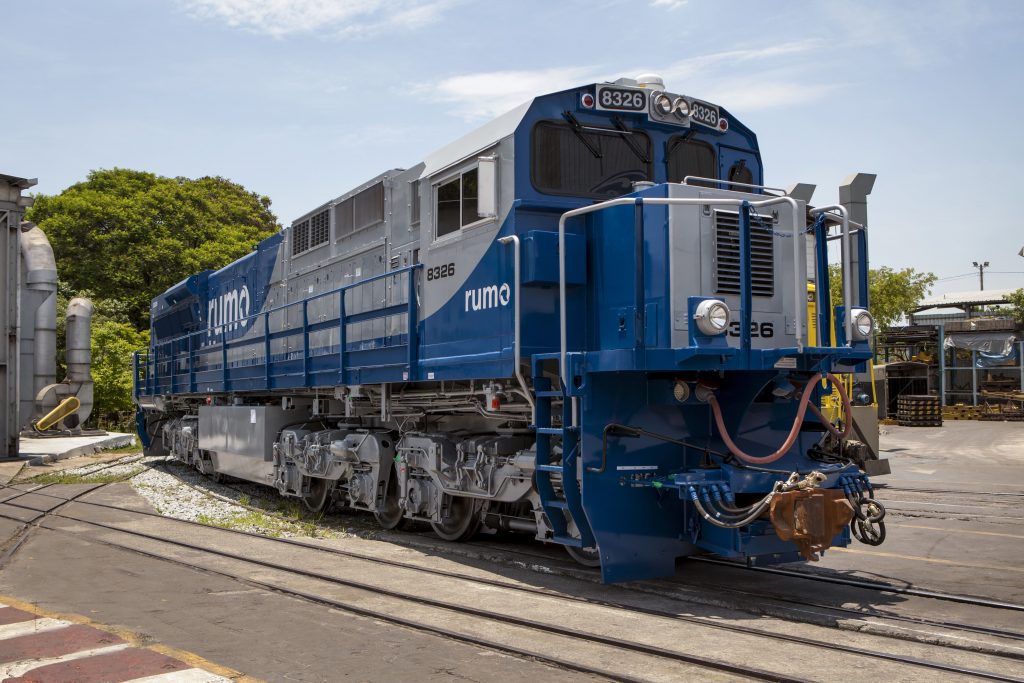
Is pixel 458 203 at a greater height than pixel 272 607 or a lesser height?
greater

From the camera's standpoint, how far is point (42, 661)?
Result: 5.31 meters

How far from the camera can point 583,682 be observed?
191 inches

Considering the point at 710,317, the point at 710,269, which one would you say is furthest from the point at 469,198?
the point at 710,317

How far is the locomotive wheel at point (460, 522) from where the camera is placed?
30.7ft

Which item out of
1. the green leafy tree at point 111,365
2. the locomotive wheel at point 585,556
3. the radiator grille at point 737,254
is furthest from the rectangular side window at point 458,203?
the green leafy tree at point 111,365

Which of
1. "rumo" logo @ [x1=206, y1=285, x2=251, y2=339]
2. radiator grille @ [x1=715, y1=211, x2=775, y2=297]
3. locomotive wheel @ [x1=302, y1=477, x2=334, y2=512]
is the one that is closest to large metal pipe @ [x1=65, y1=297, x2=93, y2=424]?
"rumo" logo @ [x1=206, y1=285, x2=251, y2=339]

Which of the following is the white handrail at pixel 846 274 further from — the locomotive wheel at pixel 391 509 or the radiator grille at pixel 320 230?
the radiator grille at pixel 320 230

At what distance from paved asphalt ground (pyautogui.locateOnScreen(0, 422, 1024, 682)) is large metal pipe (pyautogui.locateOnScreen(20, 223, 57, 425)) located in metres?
19.7

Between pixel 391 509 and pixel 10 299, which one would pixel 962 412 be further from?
pixel 10 299

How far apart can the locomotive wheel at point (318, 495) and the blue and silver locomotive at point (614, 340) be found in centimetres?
169

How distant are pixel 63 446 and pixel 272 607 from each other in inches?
865

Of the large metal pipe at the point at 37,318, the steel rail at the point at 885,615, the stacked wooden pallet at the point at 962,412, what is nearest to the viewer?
the steel rail at the point at 885,615

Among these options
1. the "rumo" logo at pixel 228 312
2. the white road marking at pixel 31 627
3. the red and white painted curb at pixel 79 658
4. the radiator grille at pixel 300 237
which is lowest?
the white road marking at pixel 31 627

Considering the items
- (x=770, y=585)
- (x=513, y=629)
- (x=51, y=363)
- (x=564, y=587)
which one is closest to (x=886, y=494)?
(x=770, y=585)
